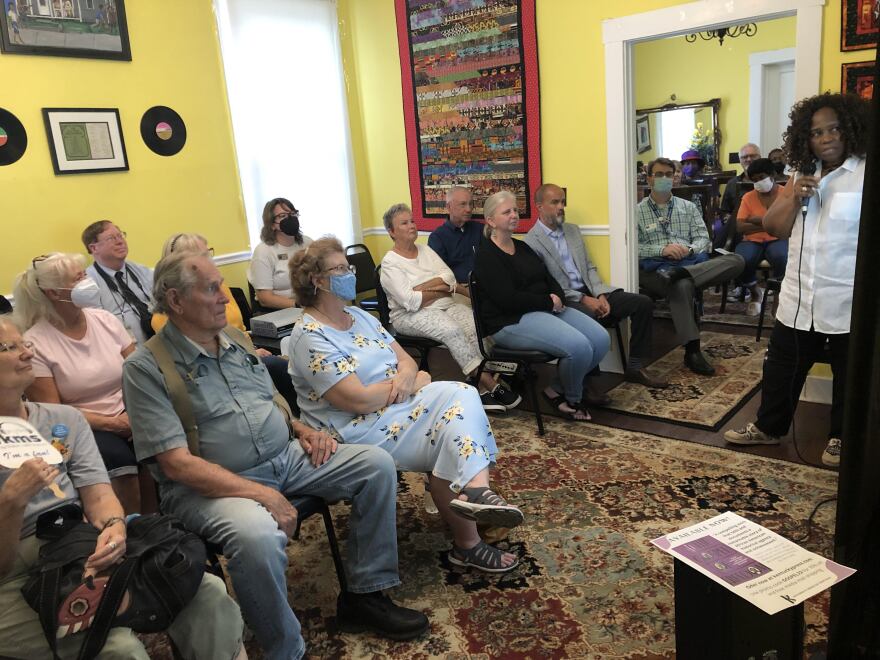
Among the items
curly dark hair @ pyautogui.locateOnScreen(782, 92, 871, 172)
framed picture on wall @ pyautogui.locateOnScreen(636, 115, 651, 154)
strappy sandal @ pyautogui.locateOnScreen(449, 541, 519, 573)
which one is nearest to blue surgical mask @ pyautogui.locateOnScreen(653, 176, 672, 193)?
curly dark hair @ pyautogui.locateOnScreen(782, 92, 871, 172)

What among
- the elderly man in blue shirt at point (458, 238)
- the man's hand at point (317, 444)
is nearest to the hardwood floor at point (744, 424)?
the elderly man in blue shirt at point (458, 238)

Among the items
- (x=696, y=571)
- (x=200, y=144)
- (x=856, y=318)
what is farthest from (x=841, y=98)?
(x=200, y=144)

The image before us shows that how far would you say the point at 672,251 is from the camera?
437 cm

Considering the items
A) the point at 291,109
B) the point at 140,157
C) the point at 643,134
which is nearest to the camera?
the point at 140,157

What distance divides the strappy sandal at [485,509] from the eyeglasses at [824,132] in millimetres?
1830

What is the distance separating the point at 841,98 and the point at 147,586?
2.81 metres

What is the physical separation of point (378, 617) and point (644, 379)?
2.45 meters

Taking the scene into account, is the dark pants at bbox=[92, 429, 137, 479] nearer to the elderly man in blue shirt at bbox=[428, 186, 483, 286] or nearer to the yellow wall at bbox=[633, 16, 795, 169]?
the elderly man in blue shirt at bbox=[428, 186, 483, 286]

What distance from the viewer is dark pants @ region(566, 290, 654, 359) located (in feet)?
12.9

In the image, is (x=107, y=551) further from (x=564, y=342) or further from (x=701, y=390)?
(x=701, y=390)

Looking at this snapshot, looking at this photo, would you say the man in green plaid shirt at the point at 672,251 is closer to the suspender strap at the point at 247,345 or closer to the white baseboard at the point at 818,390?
the white baseboard at the point at 818,390

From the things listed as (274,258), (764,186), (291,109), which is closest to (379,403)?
(274,258)

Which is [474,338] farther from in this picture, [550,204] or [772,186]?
[772,186]

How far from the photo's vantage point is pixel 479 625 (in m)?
2.05
